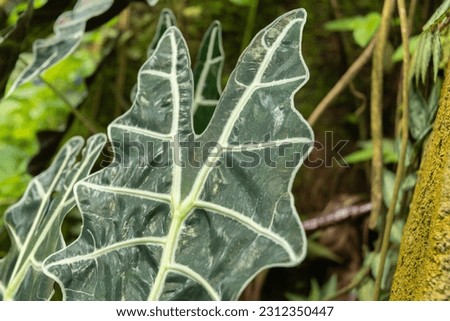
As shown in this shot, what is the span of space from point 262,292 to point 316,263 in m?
0.17

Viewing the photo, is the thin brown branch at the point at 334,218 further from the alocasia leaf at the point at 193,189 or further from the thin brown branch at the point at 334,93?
the alocasia leaf at the point at 193,189

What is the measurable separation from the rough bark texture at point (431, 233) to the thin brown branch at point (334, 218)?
0.46 metres

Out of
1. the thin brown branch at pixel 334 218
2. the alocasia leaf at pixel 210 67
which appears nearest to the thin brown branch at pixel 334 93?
the alocasia leaf at pixel 210 67

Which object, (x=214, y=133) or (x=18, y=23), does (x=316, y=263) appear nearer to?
(x=214, y=133)

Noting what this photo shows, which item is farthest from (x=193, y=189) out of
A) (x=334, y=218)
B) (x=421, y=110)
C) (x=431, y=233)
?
(x=334, y=218)

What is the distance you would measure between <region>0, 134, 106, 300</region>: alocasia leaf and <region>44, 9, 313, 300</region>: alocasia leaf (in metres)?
0.08

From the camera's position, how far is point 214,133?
0.67 m

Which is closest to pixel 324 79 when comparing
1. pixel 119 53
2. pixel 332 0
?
pixel 332 0

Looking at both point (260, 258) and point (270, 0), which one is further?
point (270, 0)

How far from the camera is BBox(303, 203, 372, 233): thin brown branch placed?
44.3 inches

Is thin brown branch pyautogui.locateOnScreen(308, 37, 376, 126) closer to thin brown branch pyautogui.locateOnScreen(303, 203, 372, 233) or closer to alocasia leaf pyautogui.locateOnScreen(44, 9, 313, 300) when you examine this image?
alocasia leaf pyautogui.locateOnScreen(44, 9, 313, 300)

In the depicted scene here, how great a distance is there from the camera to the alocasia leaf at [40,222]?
0.73 m

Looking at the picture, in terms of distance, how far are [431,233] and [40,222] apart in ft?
1.83
